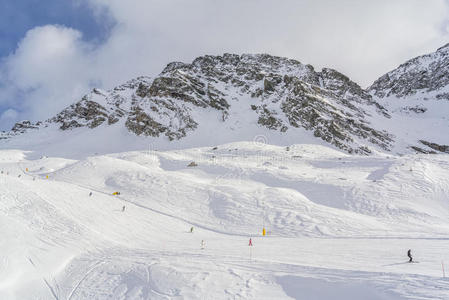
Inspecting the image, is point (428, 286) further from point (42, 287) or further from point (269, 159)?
point (269, 159)

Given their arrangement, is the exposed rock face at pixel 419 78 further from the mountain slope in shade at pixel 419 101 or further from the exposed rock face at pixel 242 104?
the exposed rock face at pixel 242 104

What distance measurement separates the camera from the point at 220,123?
255 feet

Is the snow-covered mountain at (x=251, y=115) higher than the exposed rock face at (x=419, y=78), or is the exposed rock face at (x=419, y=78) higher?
the exposed rock face at (x=419, y=78)

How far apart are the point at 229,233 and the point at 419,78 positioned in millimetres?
158753

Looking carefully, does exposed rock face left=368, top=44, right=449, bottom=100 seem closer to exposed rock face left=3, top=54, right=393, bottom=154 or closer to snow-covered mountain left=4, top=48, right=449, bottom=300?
exposed rock face left=3, top=54, right=393, bottom=154

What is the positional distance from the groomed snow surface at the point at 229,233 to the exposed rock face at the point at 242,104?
34106 mm

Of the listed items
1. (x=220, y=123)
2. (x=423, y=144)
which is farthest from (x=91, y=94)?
(x=423, y=144)

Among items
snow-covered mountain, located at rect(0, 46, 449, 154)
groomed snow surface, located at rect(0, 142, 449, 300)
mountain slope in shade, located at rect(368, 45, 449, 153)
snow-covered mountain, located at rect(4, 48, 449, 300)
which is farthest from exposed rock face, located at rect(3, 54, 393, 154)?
groomed snow surface, located at rect(0, 142, 449, 300)

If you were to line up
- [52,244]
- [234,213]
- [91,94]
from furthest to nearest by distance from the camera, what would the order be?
1. [91,94]
2. [234,213]
3. [52,244]

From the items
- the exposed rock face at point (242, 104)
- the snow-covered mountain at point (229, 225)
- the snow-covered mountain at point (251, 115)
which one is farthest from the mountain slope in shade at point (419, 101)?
the snow-covered mountain at point (229, 225)

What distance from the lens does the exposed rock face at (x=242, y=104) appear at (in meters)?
70.3

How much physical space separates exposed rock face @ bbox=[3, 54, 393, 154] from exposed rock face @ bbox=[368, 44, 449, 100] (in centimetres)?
3843

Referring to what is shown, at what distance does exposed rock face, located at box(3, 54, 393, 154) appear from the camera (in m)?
70.3

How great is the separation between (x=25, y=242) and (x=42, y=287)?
218 inches
